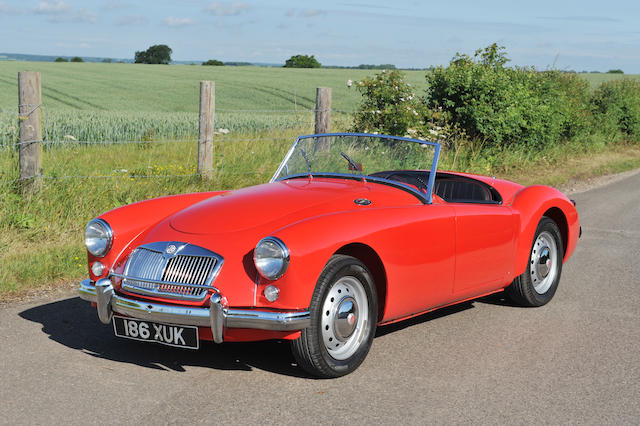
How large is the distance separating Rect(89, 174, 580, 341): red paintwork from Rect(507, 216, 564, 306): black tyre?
0.69 feet

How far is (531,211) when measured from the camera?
19.1 feet

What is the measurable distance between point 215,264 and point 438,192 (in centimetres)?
227

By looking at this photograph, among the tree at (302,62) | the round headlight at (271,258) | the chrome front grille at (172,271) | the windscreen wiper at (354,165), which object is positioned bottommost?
the chrome front grille at (172,271)

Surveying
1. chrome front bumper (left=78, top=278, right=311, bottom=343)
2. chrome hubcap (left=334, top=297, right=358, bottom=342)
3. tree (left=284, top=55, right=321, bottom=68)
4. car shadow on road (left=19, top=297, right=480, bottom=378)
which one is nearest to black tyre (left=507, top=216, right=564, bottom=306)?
car shadow on road (left=19, top=297, right=480, bottom=378)

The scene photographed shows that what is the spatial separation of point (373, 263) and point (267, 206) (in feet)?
2.47

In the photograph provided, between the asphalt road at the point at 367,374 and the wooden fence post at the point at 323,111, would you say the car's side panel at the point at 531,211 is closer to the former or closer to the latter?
the asphalt road at the point at 367,374

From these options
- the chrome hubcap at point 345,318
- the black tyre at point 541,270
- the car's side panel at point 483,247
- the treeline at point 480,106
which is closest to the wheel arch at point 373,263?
the chrome hubcap at point 345,318

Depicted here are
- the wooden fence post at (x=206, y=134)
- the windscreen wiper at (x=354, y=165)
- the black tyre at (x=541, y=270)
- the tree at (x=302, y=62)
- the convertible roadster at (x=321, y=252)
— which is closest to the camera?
the convertible roadster at (x=321, y=252)

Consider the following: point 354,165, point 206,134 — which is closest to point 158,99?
point 206,134

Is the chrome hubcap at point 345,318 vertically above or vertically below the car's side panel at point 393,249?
below

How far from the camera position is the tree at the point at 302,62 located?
68750mm

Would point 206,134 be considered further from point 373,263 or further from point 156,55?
point 156,55

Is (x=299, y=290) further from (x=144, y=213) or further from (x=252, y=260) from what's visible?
(x=144, y=213)

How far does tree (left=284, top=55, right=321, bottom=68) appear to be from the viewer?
68.8 meters
